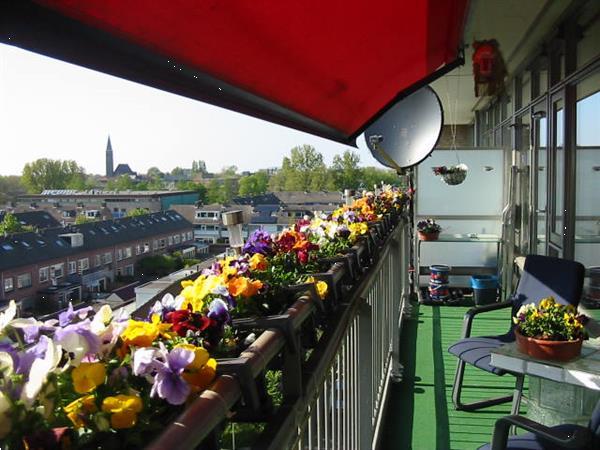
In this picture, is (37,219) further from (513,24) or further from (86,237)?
(513,24)

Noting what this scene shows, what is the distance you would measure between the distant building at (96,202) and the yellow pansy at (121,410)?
0.25 m

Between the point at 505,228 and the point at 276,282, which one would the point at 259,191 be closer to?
the point at 276,282

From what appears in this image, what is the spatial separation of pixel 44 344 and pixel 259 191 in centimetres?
141

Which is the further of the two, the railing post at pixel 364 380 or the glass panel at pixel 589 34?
the glass panel at pixel 589 34

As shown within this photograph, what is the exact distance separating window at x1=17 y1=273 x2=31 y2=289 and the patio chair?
301 centimetres

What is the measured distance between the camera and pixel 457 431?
11.5ft

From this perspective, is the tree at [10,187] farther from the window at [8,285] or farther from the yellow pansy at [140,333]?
the yellow pansy at [140,333]

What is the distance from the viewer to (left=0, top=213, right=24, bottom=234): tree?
0.61 m

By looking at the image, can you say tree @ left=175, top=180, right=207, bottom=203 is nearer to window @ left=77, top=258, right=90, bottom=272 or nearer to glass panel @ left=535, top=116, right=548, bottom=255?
window @ left=77, top=258, right=90, bottom=272

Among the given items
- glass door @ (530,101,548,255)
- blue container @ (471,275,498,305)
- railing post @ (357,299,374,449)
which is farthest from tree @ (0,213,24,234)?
blue container @ (471,275,498,305)

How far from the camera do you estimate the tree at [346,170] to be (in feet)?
11.8

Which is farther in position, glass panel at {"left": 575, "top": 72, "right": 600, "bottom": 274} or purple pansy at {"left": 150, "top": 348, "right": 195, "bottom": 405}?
glass panel at {"left": 575, "top": 72, "right": 600, "bottom": 274}

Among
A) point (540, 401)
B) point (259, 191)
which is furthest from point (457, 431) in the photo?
point (259, 191)

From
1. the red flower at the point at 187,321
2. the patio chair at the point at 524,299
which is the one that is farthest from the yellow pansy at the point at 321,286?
the patio chair at the point at 524,299
